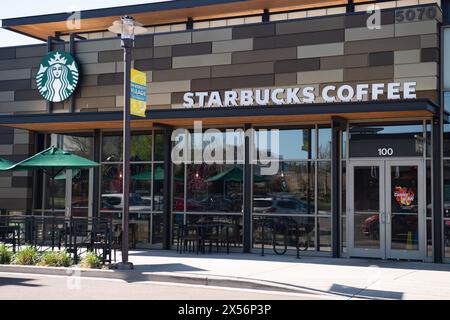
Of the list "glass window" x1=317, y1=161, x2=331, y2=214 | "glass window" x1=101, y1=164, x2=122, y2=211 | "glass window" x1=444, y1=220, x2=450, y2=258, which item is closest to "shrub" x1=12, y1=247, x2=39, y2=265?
"glass window" x1=101, y1=164, x2=122, y2=211

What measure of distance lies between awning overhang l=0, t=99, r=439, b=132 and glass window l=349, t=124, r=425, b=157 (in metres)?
0.30

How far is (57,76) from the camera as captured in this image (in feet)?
62.4

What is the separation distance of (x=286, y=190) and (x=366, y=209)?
2.17 meters

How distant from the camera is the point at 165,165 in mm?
17594

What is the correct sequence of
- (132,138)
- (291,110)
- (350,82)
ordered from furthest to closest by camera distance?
(132,138), (350,82), (291,110)

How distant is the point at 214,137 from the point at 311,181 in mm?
3102

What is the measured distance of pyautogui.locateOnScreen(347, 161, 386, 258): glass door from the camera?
50.1 ft

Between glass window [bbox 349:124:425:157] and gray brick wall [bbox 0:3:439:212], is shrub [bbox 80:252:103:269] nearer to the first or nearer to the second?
gray brick wall [bbox 0:3:439:212]

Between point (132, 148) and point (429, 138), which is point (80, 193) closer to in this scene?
point (132, 148)

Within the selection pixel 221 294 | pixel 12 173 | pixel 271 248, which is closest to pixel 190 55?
pixel 271 248

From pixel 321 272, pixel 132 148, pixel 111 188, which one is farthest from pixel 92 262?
pixel 132 148

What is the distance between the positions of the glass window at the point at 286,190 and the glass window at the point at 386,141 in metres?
1.34

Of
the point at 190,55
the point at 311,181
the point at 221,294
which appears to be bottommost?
the point at 221,294
